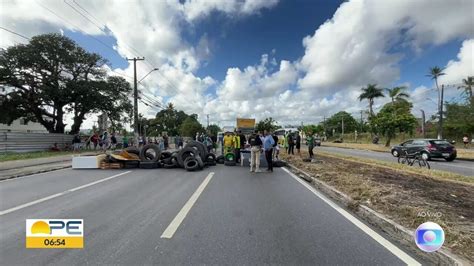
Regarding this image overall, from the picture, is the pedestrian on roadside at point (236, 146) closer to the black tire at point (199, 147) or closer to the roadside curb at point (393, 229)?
the black tire at point (199, 147)

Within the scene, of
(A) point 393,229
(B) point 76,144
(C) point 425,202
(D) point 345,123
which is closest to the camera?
(A) point 393,229

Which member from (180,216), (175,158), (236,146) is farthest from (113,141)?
(180,216)

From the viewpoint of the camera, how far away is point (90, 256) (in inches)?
156

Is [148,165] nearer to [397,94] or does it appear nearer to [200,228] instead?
[200,228]

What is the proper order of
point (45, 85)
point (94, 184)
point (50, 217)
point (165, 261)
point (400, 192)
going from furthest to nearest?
1. point (45, 85)
2. point (94, 184)
3. point (400, 192)
4. point (50, 217)
5. point (165, 261)

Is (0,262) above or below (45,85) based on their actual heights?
below

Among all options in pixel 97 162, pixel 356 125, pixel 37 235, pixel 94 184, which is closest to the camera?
pixel 37 235

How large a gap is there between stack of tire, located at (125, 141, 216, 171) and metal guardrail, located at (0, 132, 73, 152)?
16.9 meters

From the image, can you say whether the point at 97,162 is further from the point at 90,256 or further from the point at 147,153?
the point at 90,256

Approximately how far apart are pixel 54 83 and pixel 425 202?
39834mm

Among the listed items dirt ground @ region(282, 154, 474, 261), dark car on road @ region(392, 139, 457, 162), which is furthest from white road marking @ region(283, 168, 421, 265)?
dark car on road @ region(392, 139, 457, 162)

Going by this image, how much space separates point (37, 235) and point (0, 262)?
1.12m

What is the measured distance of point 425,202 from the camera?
21.6 ft

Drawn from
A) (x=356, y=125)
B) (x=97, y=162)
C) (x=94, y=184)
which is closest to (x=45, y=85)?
(x=97, y=162)
